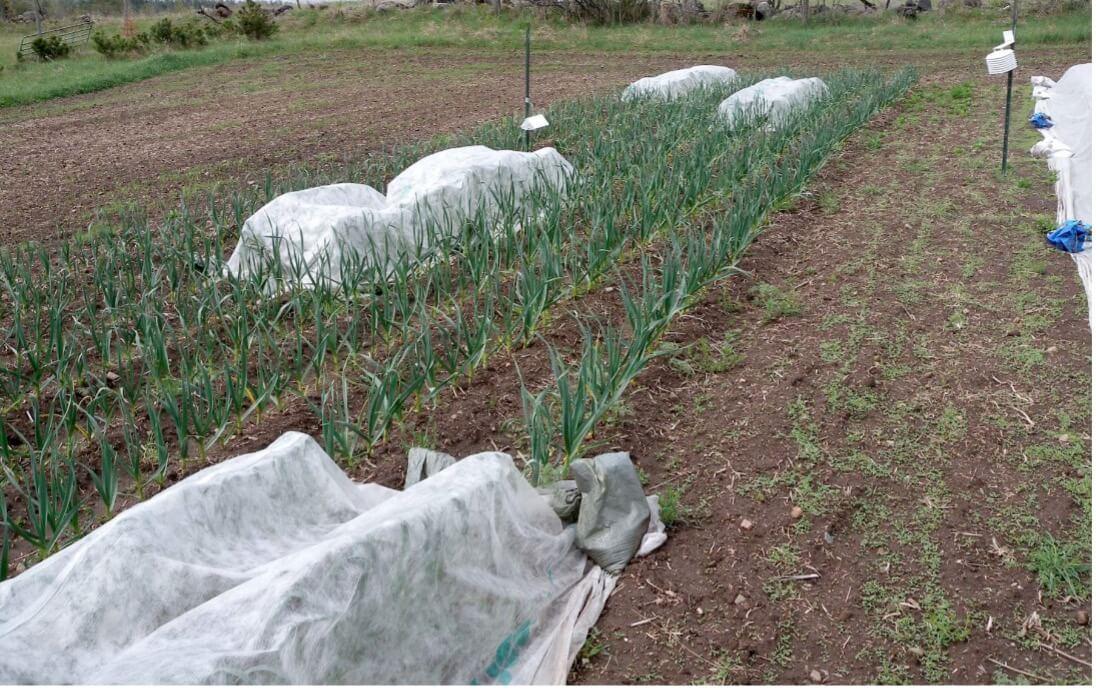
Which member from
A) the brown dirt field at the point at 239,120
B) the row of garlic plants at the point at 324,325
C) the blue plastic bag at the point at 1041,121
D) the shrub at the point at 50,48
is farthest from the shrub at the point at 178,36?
the blue plastic bag at the point at 1041,121

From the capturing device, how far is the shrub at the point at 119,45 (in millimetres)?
14969

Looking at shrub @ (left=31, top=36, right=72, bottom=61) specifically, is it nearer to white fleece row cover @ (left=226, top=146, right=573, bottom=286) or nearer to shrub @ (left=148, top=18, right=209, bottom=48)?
shrub @ (left=148, top=18, right=209, bottom=48)

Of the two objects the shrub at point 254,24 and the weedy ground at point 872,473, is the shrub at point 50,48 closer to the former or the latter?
the shrub at point 254,24

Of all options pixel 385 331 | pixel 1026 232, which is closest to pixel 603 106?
pixel 1026 232

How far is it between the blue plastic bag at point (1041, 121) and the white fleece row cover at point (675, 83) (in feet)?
9.41

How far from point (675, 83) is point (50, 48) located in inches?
463

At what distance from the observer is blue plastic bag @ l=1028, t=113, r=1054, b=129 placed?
7.03m

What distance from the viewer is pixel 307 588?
5.49 feet

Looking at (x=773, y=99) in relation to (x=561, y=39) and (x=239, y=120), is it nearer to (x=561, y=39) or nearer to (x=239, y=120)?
(x=239, y=120)

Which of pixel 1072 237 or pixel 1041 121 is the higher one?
pixel 1041 121

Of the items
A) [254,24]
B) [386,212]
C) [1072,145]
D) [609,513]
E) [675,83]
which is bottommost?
[609,513]

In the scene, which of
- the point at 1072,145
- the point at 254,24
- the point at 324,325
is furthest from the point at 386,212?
the point at 254,24

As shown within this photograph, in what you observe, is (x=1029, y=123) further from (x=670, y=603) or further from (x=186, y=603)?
(x=186, y=603)

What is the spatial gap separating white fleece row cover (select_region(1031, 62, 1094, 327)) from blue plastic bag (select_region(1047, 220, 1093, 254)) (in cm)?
4
